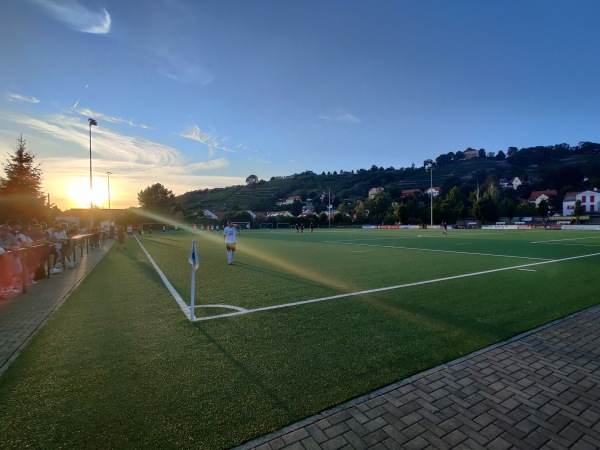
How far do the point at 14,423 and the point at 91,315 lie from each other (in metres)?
3.86

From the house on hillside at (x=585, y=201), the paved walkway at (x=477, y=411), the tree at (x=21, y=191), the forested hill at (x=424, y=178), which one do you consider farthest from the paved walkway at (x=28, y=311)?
the forested hill at (x=424, y=178)

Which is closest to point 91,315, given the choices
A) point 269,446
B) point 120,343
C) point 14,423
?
point 120,343

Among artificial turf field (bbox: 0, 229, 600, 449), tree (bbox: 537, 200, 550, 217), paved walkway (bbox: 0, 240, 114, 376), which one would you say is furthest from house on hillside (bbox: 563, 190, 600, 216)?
paved walkway (bbox: 0, 240, 114, 376)

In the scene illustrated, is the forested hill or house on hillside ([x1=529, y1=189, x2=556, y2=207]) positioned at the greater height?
the forested hill

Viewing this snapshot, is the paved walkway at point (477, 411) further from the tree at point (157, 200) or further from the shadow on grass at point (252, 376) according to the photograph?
the tree at point (157, 200)

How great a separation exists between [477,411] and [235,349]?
3028mm

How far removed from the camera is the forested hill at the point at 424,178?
130 m

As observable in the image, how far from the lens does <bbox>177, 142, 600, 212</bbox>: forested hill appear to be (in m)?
130

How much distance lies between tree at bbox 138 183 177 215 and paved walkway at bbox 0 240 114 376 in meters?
82.2

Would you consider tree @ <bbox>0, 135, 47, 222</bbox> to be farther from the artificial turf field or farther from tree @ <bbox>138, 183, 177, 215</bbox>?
tree @ <bbox>138, 183, 177, 215</bbox>

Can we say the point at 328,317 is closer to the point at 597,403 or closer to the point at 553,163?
the point at 597,403

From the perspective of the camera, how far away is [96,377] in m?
3.78

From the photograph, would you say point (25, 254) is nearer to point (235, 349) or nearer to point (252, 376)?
point (235, 349)

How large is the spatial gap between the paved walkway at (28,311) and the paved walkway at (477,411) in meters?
4.23
